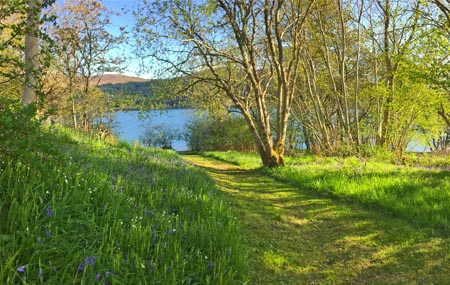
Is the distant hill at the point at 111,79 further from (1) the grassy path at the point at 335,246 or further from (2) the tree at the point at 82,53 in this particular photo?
(1) the grassy path at the point at 335,246

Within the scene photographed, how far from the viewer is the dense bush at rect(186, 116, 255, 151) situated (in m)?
27.8

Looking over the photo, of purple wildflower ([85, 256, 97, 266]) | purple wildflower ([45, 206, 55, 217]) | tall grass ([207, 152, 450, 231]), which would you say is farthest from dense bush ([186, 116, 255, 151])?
purple wildflower ([85, 256, 97, 266])

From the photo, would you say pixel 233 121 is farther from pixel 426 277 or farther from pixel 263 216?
pixel 426 277

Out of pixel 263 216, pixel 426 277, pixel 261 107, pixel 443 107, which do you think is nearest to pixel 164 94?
pixel 261 107

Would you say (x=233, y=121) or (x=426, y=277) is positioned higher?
(x=233, y=121)

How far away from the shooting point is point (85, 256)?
264 centimetres

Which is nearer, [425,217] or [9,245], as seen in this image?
[9,245]

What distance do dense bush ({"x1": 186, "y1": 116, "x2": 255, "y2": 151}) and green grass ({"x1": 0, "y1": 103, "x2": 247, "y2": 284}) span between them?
Result: 2359cm

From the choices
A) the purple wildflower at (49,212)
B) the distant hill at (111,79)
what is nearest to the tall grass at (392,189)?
the purple wildflower at (49,212)

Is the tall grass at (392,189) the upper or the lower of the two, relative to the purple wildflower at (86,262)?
lower

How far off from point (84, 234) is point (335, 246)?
3.29 metres

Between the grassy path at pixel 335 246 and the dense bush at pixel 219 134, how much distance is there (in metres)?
20.6

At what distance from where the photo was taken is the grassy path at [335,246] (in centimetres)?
380

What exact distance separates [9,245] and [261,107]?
10.2m
